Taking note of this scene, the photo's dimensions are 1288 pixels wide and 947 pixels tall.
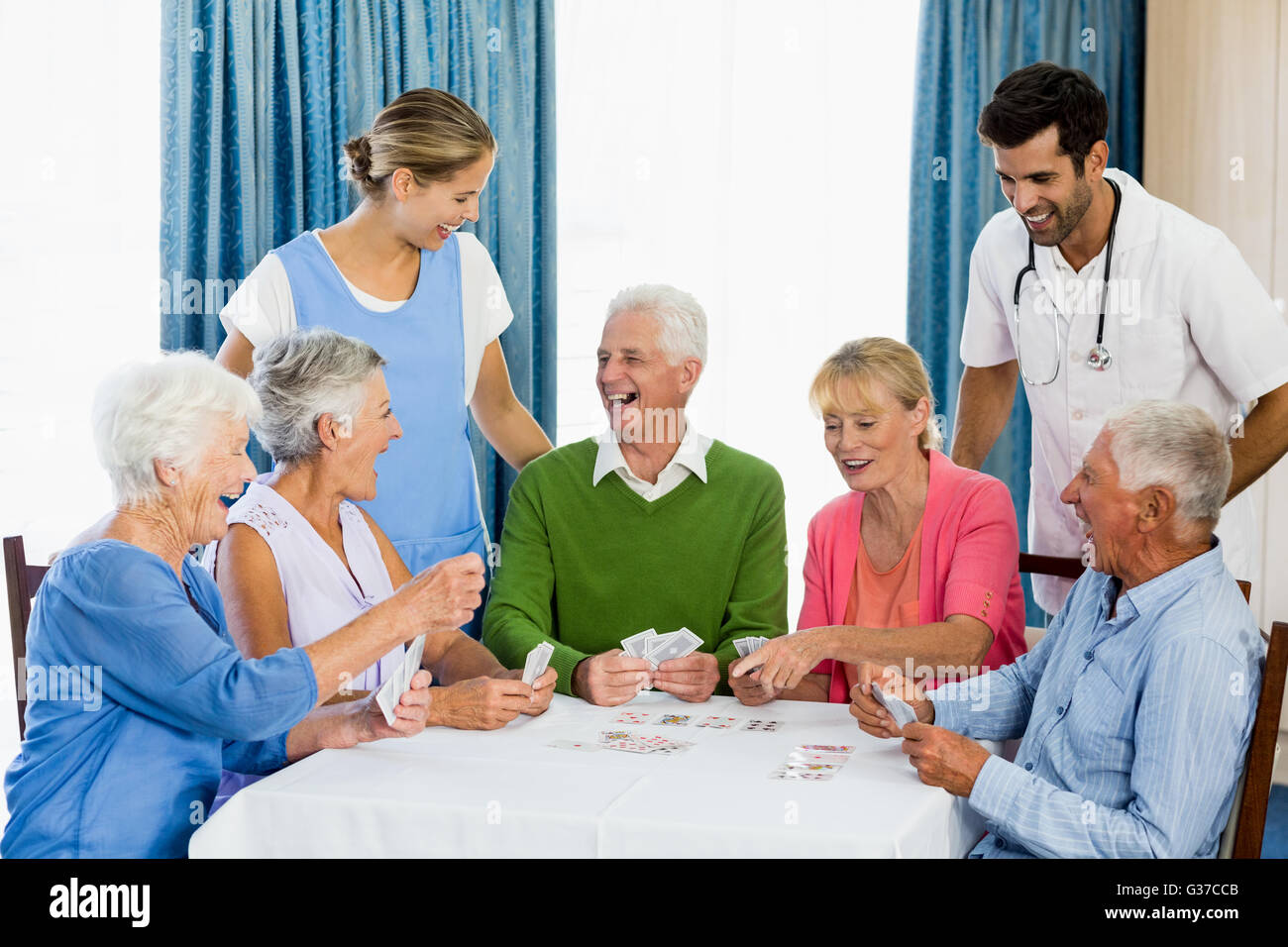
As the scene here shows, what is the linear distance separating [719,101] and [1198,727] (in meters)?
3.16

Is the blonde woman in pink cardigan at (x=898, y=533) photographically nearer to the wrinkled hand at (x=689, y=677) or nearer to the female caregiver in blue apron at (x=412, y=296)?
the wrinkled hand at (x=689, y=677)

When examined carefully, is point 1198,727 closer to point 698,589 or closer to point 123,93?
point 698,589

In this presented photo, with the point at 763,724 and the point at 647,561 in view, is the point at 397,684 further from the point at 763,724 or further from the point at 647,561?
the point at 647,561

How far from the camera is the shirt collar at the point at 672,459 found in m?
2.70

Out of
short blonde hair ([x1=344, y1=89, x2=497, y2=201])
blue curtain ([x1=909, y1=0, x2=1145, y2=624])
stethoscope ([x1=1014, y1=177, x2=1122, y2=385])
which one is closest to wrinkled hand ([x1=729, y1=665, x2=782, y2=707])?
stethoscope ([x1=1014, y1=177, x2=1122, y2=385])

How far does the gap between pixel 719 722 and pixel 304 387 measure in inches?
39.5

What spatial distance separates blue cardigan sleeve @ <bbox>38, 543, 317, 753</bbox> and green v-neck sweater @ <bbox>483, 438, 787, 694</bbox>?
0.83 meters

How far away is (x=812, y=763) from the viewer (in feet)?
6.32

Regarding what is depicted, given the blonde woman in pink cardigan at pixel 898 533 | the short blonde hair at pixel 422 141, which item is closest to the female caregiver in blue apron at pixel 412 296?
the short blonde hair at pixel 422 141

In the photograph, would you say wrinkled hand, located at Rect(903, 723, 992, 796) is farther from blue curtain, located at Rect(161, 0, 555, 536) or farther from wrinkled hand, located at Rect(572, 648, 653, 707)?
blue curtain, located at Rect(161, 0, 555, 536)

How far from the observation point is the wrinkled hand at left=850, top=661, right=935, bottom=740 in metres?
2.05

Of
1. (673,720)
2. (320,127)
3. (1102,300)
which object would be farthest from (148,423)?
(1102,300)

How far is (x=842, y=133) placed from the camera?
180 inches
